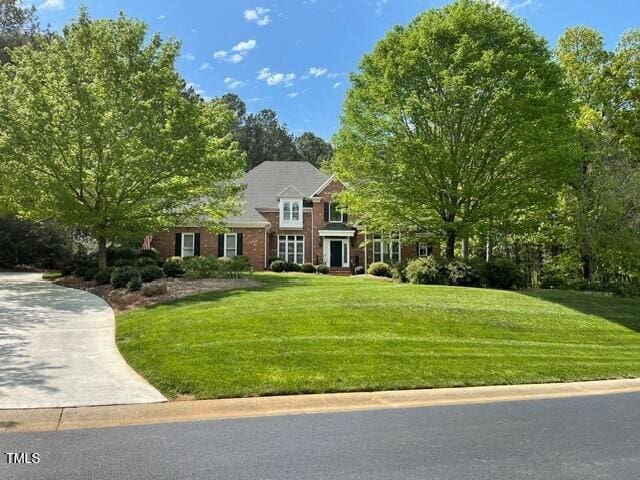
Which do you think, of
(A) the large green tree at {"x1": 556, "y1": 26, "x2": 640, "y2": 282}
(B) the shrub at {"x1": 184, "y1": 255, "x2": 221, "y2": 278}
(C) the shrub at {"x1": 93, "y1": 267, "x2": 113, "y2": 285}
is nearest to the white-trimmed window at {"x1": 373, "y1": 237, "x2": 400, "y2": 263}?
(A) the large green tree at {"x1": 556, "y1": 26, "x2": 640, "y2": 282}

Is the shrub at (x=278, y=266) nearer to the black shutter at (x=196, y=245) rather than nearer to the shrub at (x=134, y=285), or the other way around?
the black shutter at (x=196, y=245)

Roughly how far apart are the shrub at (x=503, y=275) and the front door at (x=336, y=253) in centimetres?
1557

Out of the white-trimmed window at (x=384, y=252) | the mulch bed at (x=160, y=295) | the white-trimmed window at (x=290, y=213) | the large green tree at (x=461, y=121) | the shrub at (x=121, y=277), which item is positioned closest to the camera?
the mulch bed at (x=160, y=295)

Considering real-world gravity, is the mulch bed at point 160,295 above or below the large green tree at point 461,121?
below

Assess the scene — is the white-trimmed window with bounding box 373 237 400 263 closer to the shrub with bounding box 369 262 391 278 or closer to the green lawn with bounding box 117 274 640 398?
the shrub with bounding box 369 262 391 278

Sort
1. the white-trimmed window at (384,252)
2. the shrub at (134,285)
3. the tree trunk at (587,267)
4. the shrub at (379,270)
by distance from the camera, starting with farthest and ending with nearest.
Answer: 1. the white-trimmed window at (384,252)
2. the shrub at (379,270)
3. the tree trunk at (587,267)
4. the shrub at (134,285)

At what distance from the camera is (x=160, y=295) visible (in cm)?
1538

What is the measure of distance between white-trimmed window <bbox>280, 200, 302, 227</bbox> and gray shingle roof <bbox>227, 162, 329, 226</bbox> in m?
0.55

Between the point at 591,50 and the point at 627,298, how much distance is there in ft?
49.3

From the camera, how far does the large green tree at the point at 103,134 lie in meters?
18.5

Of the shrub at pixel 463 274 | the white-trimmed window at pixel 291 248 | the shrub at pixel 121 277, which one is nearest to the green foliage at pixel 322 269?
the white-trimmed window at pixel 291 248

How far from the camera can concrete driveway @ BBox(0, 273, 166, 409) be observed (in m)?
7.01

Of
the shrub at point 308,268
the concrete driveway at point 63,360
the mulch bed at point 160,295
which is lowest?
the concrete driveway at point 63,360

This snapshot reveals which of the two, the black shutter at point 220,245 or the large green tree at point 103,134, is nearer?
the large green tree at point 103,134
